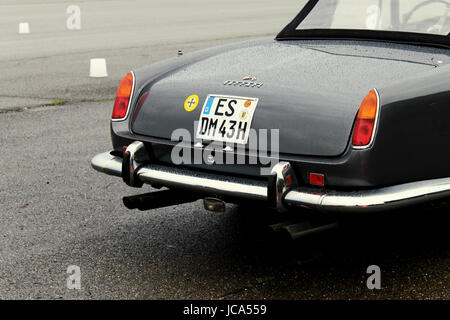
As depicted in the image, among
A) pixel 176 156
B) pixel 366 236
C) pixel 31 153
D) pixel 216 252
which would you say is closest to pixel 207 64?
pixel 176 156

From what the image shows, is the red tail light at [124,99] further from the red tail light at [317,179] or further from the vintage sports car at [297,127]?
the red tail light at [317,179]

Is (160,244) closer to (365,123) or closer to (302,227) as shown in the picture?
(302,227)

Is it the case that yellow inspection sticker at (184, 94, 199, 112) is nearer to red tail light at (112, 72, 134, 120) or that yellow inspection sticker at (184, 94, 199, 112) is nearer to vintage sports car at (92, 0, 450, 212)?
vintage sports car at (92, 0, 450, 212)

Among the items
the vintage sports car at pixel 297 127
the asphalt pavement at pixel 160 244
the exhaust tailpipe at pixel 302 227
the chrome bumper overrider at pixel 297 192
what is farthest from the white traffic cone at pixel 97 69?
the exhaust tailpipe at pixel 302 227

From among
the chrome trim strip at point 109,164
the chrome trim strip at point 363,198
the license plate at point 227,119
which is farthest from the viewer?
the chrome trim strip at point 109,164

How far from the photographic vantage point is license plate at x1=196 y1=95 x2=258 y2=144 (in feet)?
12.2

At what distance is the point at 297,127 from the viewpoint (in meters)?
3.63

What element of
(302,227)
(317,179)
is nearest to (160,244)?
(302,227)

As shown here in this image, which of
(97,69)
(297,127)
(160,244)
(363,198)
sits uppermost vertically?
(297,127)

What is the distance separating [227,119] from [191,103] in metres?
0.26

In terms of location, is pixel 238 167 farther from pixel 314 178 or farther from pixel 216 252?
→ pixel 216 252

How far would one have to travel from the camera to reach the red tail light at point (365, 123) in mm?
3504

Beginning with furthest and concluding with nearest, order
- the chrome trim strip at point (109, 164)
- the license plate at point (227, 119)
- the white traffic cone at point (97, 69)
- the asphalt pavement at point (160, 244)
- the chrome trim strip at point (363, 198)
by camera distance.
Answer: the white traffic cone at point (97, 69)
the chrome trim strip at point (109, 164)
the asphalt pavement at point (160, 244)
the license plate at point (227, 119)
the chrome trim strip at point (363, 198)

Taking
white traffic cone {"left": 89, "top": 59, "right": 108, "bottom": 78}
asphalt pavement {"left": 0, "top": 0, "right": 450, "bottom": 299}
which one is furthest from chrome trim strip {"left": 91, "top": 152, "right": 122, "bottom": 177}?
white traffic cone {"left": 89, "top": 59, "right": 108, "bottom": 78}
